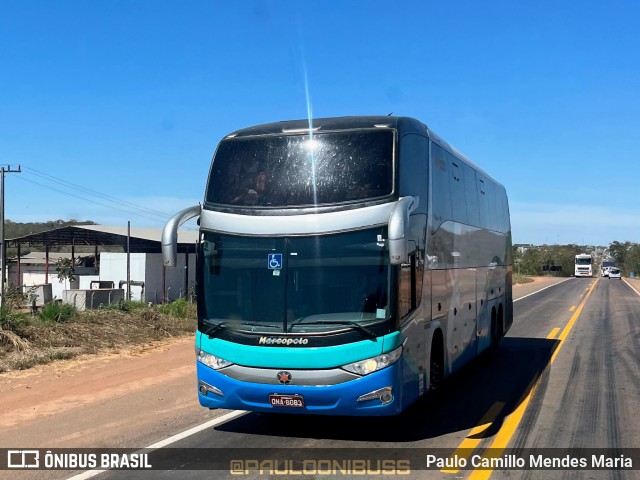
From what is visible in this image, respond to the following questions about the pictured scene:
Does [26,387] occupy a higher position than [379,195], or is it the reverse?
[379,195]

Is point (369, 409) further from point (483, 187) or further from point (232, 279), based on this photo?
point (483, 187)

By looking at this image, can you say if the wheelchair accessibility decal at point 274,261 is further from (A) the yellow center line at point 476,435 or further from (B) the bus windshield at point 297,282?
(A) the yellow center line at point 476,435

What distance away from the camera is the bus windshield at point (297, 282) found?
271 inches

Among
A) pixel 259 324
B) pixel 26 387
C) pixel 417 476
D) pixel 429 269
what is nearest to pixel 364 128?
pixel 429 269

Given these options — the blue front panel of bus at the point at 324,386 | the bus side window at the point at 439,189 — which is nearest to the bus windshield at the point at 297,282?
the blue front panel of bus at the point at 324,386

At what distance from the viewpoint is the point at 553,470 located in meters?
6.31

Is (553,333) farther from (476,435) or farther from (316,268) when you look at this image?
(316,268)

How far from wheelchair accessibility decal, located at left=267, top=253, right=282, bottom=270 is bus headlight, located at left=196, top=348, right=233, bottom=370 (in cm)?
119

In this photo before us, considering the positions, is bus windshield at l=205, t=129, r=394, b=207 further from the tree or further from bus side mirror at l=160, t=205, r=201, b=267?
the tree

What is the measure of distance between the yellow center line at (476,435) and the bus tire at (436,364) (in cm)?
76

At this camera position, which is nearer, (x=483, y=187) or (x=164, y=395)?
(x=164, y=395)

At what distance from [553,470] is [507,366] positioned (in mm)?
6844

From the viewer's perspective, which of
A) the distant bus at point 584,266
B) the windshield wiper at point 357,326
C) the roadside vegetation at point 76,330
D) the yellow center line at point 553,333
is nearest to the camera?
the windshield wiper at point 357,326

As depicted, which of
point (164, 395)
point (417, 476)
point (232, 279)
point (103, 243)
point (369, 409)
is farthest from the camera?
point (103, 243)
